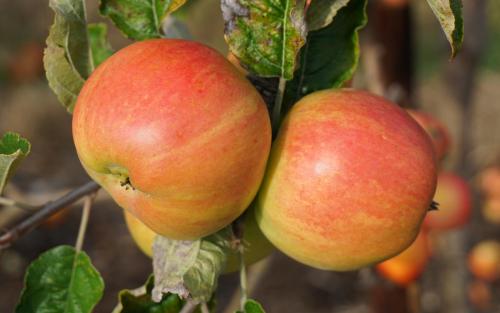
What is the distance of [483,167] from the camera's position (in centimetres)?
249

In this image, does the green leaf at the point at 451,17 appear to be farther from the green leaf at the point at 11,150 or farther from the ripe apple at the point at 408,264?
the ripe apple at the point at 408,264

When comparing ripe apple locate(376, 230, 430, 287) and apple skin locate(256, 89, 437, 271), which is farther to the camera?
ripe apple locate(376, 230, 430, 287)

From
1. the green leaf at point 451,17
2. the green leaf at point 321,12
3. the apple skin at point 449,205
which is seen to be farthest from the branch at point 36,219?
the apple skin at point 449,205

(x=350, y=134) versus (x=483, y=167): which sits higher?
(x=350, y=134)

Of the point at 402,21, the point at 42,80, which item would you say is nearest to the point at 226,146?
the point at 402,21

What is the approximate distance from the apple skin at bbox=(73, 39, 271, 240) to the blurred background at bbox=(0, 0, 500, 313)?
284 mm

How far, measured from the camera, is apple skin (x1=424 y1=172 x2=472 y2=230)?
1.47 m

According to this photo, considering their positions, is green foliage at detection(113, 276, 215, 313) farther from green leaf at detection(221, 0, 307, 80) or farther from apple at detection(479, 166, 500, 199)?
apple at detection(479, 166, 500, 199)

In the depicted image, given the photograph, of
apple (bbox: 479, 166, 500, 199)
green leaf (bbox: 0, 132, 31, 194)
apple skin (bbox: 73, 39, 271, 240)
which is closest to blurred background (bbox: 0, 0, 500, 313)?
apple (bbox: 479, 166, 500, 199)

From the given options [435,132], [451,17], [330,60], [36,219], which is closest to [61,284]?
[36,219]

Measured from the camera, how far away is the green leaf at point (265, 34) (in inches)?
29.5

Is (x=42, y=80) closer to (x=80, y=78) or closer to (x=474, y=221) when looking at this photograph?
(x=474, y=221)

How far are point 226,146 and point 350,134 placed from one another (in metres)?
0.14

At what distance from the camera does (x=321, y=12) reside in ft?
2.48
